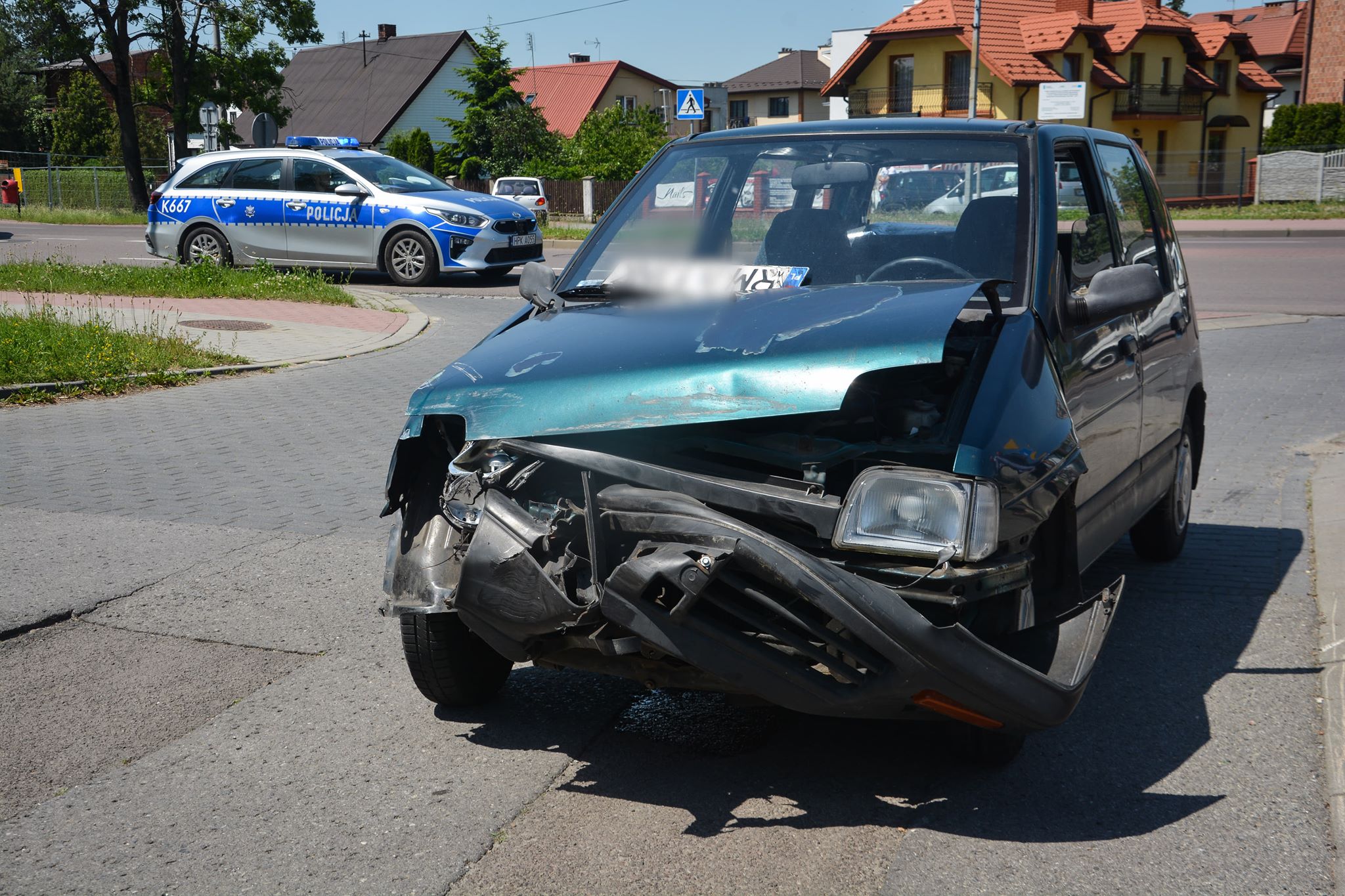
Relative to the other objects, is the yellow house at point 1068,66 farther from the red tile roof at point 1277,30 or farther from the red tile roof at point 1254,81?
the red tile roof at point 1277,30

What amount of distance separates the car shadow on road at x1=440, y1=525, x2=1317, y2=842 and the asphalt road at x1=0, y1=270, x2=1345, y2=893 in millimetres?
11

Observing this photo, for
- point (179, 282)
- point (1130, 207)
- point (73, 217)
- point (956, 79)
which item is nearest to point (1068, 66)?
point (956, 79)

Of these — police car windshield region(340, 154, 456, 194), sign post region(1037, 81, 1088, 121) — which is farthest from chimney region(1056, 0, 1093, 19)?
police car windshield region(340, 154, 456, 194)

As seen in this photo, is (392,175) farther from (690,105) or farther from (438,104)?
(438,104)

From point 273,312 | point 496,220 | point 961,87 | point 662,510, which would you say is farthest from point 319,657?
point 961,87

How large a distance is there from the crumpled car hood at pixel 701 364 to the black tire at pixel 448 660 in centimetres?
70

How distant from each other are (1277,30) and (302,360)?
273 ft

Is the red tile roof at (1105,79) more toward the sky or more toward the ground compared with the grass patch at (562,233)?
more toward the sky

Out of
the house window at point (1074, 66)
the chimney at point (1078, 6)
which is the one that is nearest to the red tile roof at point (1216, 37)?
the chimney at point (1078, 6)

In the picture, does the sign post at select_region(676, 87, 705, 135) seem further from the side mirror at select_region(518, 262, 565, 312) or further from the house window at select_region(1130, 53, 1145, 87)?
the house window at select_region(1130, 53, 1145, 87)

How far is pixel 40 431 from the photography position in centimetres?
873

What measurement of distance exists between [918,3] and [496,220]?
42415 millimetres

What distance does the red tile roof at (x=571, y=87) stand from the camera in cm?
7681

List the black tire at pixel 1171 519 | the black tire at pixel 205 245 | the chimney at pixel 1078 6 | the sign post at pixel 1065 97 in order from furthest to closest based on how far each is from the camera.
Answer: the chimney at pixel 1078 6 < the sign post at pixel 1065 97 < the black tire at pixel 205 245 < the black tire at pixel 1171 519
